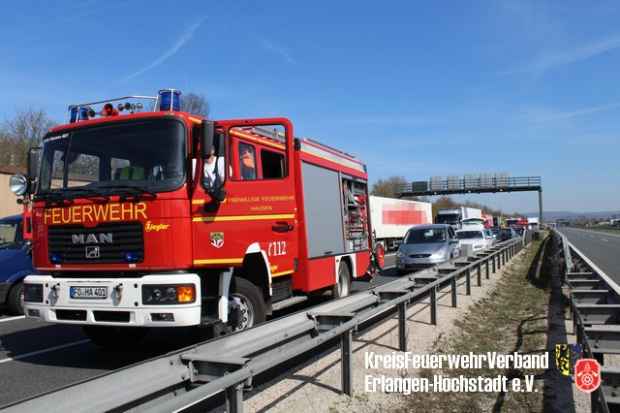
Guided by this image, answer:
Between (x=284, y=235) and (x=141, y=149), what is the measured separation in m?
2.39

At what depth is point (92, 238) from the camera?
6.33 meters

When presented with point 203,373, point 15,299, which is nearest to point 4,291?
point 15,299

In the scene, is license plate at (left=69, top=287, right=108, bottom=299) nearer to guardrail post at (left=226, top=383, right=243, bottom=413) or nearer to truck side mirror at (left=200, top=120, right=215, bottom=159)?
truck side mirror at (left=200, top=120, right=215, bottom=159)

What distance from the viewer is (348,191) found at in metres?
11.7

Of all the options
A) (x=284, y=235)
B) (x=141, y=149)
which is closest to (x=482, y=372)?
(x=284, y=235)

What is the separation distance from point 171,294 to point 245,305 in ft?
4.84

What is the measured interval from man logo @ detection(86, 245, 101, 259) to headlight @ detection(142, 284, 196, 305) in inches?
35.9

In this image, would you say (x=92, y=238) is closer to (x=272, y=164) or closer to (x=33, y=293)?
(x=33, y=293)

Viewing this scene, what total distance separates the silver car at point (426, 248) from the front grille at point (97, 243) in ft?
45.9

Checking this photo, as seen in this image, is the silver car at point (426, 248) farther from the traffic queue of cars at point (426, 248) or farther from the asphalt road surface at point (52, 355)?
the asphalt road surface at point (52, 355)

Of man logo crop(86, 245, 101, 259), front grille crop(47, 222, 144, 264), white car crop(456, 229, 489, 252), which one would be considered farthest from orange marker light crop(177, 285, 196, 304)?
white car crop(456, 229, 489, 252)

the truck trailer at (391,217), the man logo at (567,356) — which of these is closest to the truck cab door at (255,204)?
the man logo at (567,356)

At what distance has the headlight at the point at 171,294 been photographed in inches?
229

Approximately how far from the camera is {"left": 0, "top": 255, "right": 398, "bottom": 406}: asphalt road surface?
240 inches
